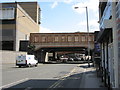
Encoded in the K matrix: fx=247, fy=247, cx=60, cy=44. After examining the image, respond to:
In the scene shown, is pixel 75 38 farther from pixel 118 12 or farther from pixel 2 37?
pixel 118 12

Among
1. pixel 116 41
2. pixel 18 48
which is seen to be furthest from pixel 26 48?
pixel 116 41

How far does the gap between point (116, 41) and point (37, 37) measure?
232ft

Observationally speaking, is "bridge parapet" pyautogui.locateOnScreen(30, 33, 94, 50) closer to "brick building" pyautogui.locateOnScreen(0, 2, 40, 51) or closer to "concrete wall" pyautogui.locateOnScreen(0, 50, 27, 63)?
"brick building" pyautogui.locateOnScreen(0, 2, 40, 51)

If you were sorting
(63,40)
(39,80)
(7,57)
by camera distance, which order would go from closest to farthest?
(39,80), (7,57), (63,40)

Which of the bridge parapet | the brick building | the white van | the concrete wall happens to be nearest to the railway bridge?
the bridge parapet

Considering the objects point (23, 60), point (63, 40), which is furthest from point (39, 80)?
point (63, 40)

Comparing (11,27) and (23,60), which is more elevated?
(11,27)

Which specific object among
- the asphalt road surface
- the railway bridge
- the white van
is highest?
the railway bridge

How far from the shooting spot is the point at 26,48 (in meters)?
74.0

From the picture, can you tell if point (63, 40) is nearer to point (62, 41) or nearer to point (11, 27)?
point (62, 41)

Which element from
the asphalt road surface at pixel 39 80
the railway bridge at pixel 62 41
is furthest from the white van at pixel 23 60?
the railway bridge at pixel 62 41

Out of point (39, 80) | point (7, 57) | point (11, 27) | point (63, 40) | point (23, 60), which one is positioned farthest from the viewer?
point (63, 40)

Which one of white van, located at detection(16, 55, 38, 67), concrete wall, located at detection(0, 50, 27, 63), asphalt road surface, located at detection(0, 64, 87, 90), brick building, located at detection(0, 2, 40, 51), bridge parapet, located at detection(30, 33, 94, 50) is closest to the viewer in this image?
asphalt road surface, located at detection(0, 64, 87, 90)

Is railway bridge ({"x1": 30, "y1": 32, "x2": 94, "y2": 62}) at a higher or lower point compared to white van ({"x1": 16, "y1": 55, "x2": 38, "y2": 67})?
higher
